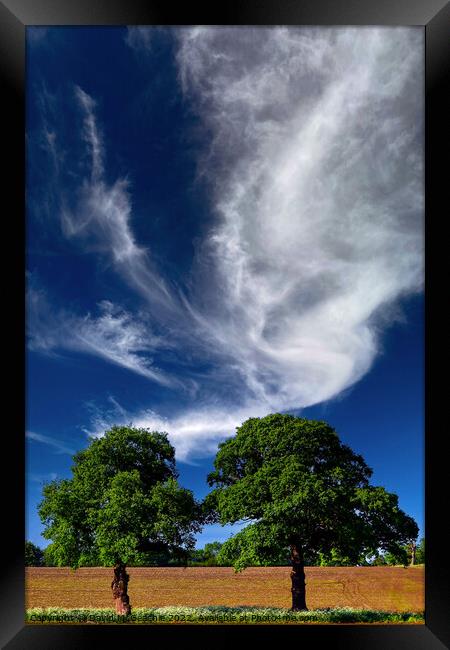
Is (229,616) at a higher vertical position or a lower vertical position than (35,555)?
lower

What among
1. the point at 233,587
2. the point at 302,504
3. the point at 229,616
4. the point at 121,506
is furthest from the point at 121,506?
the point at 233,587

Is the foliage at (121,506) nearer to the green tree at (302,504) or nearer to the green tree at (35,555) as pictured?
the green tree at (302,504)

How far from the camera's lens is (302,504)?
659 centimetres

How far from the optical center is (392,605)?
6984mm

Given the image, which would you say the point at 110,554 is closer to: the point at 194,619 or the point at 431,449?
the point at 194,619

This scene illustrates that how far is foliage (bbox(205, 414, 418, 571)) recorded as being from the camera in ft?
22.0

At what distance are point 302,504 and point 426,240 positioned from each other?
Answer: 154 inches

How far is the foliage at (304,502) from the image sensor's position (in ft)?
22.0

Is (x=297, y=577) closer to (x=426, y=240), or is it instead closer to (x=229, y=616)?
(x=229, y=616)

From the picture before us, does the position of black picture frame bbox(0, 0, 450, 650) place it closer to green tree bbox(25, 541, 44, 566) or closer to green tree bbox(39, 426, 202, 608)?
green tree bbox(39, 426, 202, 608)

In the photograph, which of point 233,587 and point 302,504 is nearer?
point 302,504

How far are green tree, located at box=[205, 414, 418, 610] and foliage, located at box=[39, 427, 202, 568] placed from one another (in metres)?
0.67

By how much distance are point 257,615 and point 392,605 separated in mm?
1966

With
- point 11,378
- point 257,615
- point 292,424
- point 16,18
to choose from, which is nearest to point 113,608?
point 257,615
